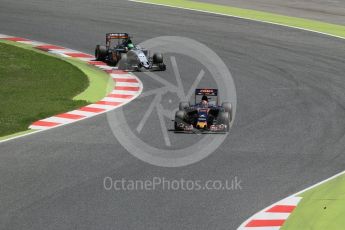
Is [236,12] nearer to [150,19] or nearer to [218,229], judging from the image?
[150,19]

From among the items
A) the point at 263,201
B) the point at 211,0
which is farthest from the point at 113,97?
the point at 211,0

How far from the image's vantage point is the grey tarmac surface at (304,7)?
4275cm

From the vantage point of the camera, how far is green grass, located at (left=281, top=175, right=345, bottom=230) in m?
15.2

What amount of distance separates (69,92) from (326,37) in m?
14.6

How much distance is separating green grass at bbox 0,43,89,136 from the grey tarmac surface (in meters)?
14.8

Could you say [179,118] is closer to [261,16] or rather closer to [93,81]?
[93,81]

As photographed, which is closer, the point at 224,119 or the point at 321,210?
the point at 321,210

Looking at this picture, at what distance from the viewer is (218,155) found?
20.4 metres

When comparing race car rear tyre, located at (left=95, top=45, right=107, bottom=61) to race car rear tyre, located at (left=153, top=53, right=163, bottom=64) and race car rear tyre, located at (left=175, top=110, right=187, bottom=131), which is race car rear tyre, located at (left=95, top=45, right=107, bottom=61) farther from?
race car rear tyre, located at (left=175, top=110, right=187, bottom=131)

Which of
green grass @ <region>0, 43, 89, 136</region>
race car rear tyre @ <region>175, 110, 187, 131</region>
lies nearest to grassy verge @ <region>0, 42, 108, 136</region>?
green grass @ <region>0, 43, 89, 136</region>

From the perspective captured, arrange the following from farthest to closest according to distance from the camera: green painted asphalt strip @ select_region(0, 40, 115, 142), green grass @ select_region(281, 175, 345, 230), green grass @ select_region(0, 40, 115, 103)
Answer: green grass @ select_region(0, 40, 115, 103) → green painted asphalt strip @ select_region(0, 40, 115, 142) → green grass @ select_region(281, 175, 345, 230)

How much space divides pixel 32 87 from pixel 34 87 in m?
0.07

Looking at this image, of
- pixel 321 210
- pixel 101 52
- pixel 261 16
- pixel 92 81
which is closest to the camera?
pixel 321 210

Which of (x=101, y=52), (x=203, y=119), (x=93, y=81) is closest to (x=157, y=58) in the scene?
(x=93, y=81)
